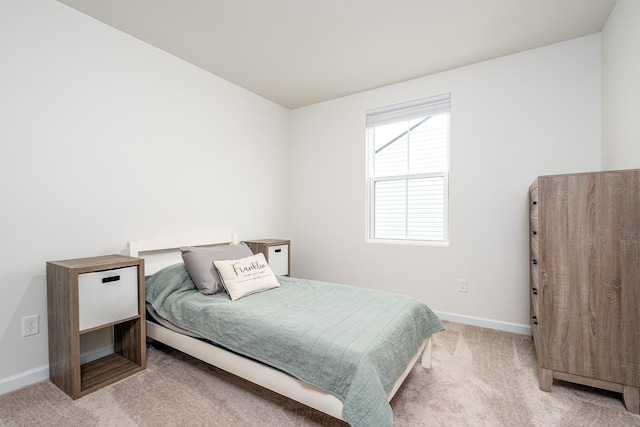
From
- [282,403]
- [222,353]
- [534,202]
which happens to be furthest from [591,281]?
[222,353]

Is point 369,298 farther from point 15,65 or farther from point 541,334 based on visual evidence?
point 15,65

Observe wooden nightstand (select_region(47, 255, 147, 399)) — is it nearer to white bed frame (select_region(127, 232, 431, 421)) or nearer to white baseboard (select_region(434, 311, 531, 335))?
white bed frame (select_region(127, 232, 431, 421))

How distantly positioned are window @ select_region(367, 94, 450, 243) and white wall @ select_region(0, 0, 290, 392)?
1.68m

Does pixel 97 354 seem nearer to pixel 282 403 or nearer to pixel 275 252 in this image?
pixel 282 403

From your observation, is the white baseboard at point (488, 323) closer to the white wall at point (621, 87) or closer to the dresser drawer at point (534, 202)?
the dresser drawer at point (534, 202)

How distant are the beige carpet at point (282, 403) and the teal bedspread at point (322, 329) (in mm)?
283

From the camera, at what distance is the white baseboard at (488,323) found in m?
2.68

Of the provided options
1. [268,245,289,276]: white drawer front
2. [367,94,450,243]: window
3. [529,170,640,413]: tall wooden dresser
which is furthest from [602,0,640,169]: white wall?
[268,245,289,276]: white drawer front

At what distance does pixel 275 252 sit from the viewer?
3.34 meters

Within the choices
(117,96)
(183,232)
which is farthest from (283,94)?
(183,232)

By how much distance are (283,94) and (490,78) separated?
7.15ft

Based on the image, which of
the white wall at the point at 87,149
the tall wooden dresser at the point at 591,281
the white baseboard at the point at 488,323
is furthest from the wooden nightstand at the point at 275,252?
the tall wooden dresser at the point at 591,281

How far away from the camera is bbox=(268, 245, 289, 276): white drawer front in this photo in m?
3.29

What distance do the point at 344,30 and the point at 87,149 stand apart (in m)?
2.10
